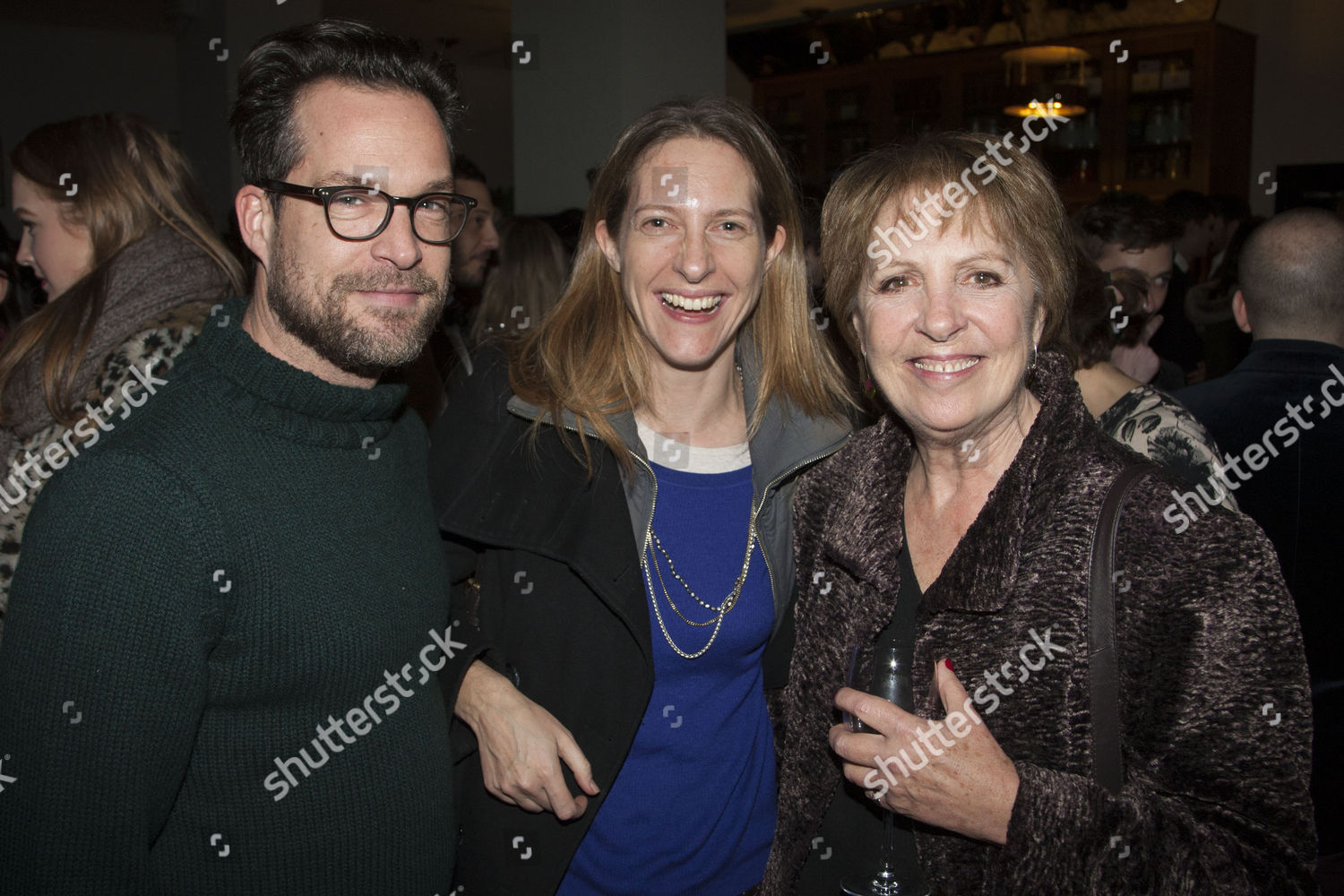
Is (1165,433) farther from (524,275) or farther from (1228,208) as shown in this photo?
(1228,208)

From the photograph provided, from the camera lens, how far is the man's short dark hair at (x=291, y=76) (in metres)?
1.45

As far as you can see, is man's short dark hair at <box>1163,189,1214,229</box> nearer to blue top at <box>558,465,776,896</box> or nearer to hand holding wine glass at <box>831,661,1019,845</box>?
blue top at <box>558,465,776,896</box>

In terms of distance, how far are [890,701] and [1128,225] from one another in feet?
9.02

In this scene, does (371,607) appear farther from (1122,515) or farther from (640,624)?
(1122,515)

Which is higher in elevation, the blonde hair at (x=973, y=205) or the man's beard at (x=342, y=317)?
the blonde hair at (x=973, y=205)

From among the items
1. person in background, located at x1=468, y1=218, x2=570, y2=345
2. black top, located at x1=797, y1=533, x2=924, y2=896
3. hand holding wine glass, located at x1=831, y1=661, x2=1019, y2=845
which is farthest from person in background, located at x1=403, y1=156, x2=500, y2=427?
hand holding wine glass, located at x1=831, y1=661, x2=1019, y2=845

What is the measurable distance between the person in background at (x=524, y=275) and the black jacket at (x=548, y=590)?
2.42m

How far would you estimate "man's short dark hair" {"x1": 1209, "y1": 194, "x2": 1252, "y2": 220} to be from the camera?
6.59 m

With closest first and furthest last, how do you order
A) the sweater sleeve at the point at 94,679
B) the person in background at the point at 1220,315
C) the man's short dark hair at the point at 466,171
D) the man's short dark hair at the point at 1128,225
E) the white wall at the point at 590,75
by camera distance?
the sweater sleeve at the point at 94,679 → the man's short dark hair at the point at 1128,225 → the man's short dark hair at the point at 466,171 → the person in background at the point at 1220,315 → the white wall at the point at 590,75

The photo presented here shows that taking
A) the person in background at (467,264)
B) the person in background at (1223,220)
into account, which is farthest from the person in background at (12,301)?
the person in background at (1223,220)

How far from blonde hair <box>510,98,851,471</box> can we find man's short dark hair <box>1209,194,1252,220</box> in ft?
18.9

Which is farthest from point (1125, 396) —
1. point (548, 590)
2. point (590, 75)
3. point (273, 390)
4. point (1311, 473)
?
point (590, 75)

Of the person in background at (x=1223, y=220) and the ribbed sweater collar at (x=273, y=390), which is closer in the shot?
the ribbed sweater collar at (x=273, y=390)

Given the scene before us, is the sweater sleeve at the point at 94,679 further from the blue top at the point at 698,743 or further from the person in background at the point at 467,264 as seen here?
the person in background at the point at 467,264
